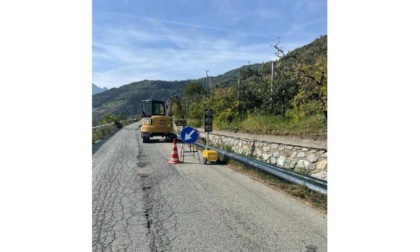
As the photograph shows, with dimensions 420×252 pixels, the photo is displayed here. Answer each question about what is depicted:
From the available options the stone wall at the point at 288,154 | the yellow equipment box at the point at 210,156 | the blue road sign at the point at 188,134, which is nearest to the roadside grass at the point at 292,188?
the stone wall at the point at 288,154

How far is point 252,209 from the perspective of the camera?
4617 mm

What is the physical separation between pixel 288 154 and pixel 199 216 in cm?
423

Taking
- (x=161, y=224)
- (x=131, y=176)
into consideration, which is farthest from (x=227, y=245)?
(x=131, y=176)

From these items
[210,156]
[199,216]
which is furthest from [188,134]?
[199,216]

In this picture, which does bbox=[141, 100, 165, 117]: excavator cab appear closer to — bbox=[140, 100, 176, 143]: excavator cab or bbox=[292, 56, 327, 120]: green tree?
bbox=[140, 100, 176, 143]: excavator cab

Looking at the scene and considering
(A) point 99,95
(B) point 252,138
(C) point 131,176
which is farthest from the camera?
(A) point 99,95

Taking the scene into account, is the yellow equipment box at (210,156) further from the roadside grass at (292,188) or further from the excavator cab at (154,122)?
the excavator cab at (154,122)

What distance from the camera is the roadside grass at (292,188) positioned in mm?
4883

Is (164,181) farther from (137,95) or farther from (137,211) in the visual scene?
(137,95)

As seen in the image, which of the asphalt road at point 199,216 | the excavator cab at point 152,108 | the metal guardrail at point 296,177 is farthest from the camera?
the excavator cab at point 152,108

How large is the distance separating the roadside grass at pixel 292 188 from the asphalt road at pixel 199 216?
0.59ft

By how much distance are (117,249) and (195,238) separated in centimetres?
83

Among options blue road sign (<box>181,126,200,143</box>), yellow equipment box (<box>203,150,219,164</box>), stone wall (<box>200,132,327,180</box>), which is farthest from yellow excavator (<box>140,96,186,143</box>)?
yellow equipment box (<box>203,150,219,164</box>)

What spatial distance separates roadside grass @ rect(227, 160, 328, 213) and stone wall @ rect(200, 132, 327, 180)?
2.46 feet
